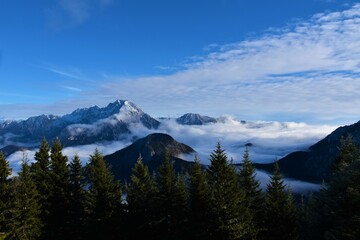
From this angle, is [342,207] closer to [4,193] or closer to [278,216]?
[278,216]

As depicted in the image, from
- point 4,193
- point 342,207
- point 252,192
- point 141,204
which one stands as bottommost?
point 141,204

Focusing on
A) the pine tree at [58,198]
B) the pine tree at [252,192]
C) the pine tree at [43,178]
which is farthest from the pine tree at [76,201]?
the pine tree at [252,192]

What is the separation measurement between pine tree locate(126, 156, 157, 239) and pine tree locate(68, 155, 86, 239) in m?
6.40

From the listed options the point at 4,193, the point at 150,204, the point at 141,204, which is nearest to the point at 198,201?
the point at 150,204

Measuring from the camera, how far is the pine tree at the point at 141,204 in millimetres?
51844

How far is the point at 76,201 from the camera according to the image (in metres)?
52.6

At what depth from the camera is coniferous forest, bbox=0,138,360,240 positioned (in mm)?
42938

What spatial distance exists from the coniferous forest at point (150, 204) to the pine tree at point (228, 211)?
11 cm

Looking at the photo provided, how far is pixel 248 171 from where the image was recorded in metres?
49.9

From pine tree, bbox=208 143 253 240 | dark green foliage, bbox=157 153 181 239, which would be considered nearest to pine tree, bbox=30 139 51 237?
dark green foliage, bbox=157 153 181 239

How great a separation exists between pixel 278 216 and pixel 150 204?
17185mm

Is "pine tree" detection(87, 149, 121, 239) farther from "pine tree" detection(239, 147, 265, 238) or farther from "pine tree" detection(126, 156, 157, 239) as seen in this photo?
"pine tree" detection(239, 147, 265, 238)

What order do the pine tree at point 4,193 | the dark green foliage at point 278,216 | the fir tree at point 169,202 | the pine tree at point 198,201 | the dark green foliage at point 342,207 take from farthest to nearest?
the fir tree at point 169,202
the dark green foliage at point 278,216
the pine tree at point 4,193
the pine tree at point 198,201
the dark green foliage at point 342,207

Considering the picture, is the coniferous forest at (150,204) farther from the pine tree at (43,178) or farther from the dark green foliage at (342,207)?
→ the dark green foliage at (342,207)
